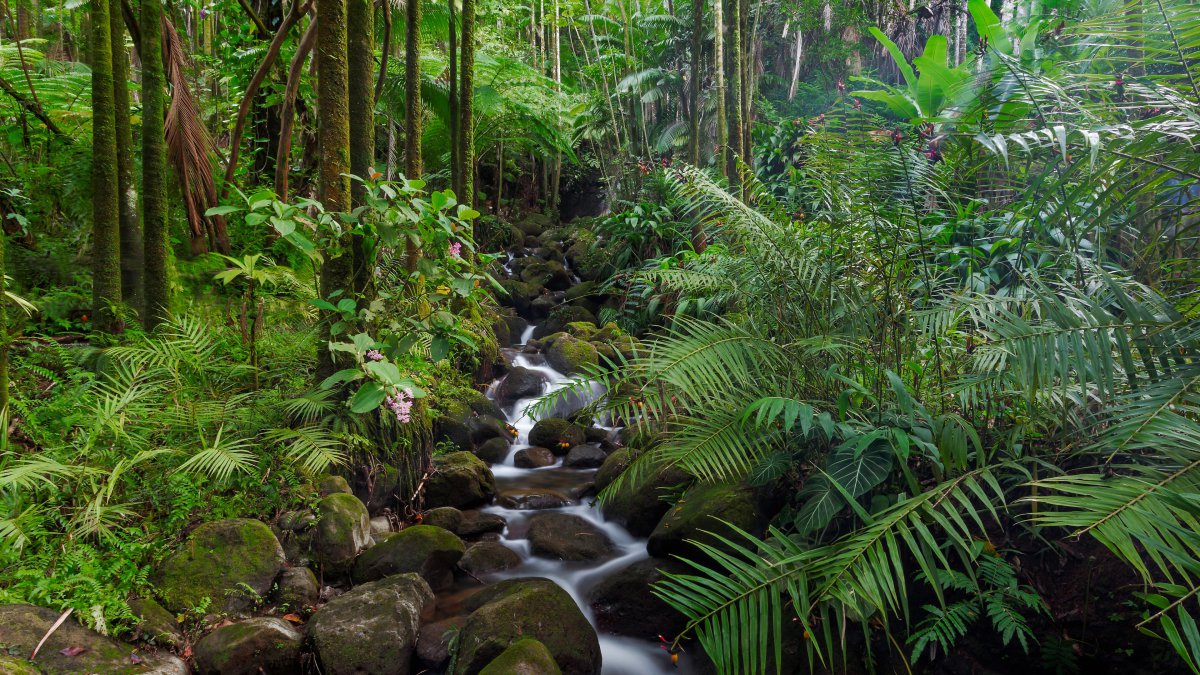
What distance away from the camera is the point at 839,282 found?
3.39 m

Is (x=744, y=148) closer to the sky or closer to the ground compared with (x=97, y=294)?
closer to the sky

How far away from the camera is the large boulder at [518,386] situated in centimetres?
777

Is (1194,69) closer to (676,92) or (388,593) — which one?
(388,593)

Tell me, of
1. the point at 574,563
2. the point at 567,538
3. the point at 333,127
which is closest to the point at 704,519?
the point at 574,563

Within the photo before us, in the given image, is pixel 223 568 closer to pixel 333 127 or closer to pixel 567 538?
pixel 567 538

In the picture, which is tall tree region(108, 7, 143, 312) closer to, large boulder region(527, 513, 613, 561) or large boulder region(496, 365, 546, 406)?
large boulder region(527, 513, 613, 561)

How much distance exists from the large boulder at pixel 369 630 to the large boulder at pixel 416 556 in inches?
12.4

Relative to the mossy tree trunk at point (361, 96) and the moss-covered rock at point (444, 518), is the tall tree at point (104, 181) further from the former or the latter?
the moss-covered rock at point (444, 518)

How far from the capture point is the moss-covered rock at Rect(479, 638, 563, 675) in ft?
9.31

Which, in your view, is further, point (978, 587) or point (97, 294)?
point (97, 294)

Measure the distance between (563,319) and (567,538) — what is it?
18.7 feet

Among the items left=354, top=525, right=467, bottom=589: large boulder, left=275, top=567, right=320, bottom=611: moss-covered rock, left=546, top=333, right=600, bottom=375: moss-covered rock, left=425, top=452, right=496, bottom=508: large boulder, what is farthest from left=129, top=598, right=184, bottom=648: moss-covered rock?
left=546, top=333, right=600, bottom=375: moss-covered rock

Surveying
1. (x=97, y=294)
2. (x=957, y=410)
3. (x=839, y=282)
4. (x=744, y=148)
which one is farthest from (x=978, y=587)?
(x=744, y=148)

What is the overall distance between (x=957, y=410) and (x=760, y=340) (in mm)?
954
